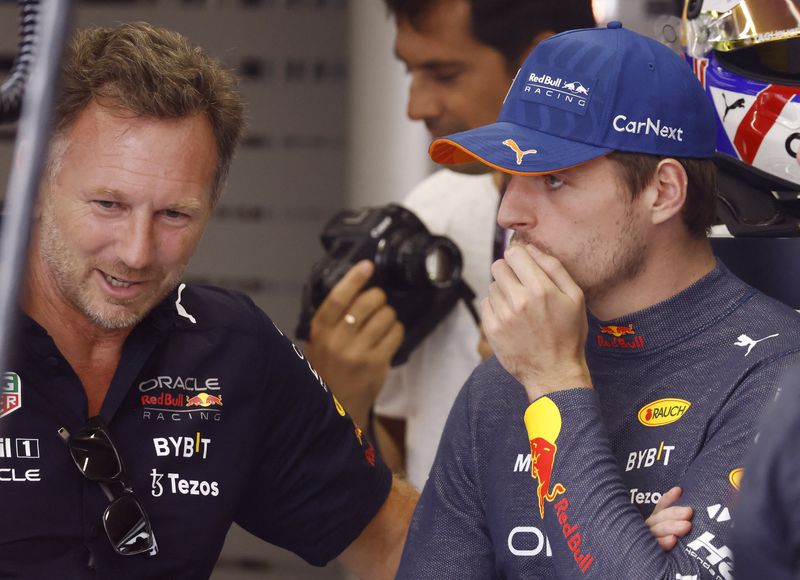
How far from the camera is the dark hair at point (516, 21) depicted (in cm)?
257

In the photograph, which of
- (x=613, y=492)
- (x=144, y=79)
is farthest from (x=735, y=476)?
(x=144, y=79)

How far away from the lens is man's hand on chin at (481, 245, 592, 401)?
156cm

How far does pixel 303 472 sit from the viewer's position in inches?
79.5

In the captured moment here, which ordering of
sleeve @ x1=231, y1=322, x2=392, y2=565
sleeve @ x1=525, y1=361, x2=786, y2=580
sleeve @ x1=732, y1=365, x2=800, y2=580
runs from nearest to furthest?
sleeve @ x1=732, y1=365, x2=800, y2=580
sleeve @ x1=525, y1=361, x2=786, y2=580
sleeve @ x1=231, y1=322, x2=392, y2=565

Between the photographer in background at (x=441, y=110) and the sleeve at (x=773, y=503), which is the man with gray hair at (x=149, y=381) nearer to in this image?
the photographer in background at (x=441, y=110)

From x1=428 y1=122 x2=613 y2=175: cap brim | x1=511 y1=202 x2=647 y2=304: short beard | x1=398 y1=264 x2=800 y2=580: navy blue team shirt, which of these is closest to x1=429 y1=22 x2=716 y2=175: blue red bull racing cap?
x1=428 y1=122 x2=613 y2=175: cap brim

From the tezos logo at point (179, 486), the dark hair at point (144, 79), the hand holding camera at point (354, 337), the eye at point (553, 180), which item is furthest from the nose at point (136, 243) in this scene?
the hand holding camera at point (354, 337)

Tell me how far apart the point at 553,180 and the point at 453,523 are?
1.66 feet

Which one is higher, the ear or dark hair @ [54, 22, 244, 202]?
dark hair @ [54, 22, 244, 202]

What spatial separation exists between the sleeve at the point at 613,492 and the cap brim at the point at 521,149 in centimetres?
31

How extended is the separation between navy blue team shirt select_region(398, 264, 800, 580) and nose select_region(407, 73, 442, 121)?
924 millimetres

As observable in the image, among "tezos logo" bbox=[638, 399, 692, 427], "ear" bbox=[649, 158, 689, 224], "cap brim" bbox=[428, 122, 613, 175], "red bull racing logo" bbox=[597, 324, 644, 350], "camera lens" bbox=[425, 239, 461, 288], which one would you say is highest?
"cap brim" bbox=[428, 122, 613, 175]

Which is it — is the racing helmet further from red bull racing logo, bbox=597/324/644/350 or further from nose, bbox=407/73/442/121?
nose, bbox=407/73/442/121

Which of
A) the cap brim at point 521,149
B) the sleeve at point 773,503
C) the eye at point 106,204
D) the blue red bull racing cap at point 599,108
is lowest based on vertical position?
the sleeve at point 773,503
